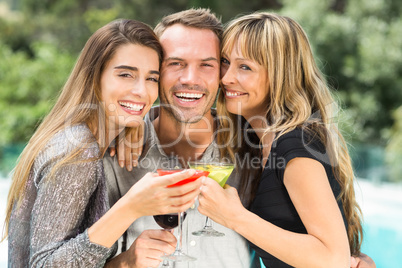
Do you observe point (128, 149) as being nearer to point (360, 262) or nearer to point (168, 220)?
point (168, 220)

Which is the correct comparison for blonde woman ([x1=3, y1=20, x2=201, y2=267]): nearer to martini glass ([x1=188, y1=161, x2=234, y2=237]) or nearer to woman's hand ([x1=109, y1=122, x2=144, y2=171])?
woman's hand ([x1=109, y1=122, x2=144, y2=171])

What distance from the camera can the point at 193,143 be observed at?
321 cm

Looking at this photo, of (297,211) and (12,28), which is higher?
(297,211)

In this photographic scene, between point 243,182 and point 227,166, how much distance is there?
58cm

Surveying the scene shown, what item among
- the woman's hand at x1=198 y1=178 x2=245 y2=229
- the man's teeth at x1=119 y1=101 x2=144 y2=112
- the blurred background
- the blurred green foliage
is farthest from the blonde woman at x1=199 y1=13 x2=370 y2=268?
the blurred green foliage

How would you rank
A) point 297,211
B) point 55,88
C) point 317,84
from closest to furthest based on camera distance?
point 297,211
point 317,84
point 55,88

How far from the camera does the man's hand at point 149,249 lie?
7.09 feet

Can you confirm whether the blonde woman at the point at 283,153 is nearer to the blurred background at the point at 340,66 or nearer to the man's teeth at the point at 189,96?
the man's teeth at the point at 189,96

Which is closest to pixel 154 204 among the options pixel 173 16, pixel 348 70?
pixel 173 16

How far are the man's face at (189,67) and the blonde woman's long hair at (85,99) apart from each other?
0.31 meters

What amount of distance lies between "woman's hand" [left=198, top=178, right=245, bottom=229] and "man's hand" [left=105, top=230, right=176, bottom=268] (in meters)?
0.24

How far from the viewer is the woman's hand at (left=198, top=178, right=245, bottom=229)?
7.03 feet

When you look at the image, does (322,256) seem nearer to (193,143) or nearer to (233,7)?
(193,143)

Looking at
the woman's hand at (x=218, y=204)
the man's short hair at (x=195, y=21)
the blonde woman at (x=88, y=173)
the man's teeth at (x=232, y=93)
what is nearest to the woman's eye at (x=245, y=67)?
the man's teeth at (x=232, y=93)
